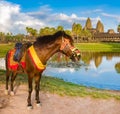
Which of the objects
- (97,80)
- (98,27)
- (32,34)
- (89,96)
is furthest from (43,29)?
(89,96)

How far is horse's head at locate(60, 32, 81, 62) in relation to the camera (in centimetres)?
943

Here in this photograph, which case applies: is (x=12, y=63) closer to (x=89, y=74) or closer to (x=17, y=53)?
(x=17, y=53)

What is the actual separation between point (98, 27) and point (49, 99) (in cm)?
18258

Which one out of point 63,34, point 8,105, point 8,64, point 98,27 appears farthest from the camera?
point 98,27

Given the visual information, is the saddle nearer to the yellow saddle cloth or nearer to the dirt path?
the yellow saddle cloth

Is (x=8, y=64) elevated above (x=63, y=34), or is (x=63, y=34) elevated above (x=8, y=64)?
(x=63, y=34)

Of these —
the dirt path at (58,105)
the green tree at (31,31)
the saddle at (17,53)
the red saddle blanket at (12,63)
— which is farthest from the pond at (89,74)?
the green tree at (31,31)

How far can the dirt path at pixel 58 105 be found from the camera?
1013 centimetres

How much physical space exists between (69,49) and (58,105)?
2.60 meters

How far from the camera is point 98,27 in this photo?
19100 centimetres

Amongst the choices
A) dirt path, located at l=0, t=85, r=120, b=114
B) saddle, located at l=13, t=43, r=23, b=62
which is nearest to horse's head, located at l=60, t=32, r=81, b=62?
saddle, located at l=13, t=43, r=23, b=62

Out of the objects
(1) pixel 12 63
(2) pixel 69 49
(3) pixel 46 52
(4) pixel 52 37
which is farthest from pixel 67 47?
(1) pixel 12 63

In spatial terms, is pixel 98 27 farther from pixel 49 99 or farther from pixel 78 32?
pixel 49 99

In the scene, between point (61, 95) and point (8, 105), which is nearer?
point (8, 105)
